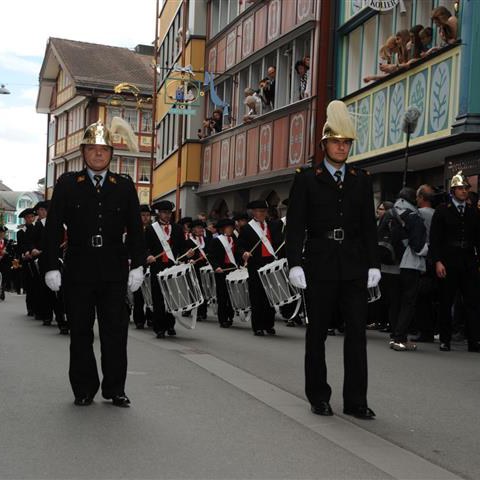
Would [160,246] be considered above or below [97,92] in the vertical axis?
below

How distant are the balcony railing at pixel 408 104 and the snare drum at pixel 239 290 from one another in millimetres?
3047

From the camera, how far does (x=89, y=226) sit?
728cm

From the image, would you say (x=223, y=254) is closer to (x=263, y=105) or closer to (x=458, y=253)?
(x=458, y=253)

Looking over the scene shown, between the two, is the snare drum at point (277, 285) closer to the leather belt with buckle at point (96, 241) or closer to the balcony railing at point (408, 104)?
the balcony railing at point (408, 104)

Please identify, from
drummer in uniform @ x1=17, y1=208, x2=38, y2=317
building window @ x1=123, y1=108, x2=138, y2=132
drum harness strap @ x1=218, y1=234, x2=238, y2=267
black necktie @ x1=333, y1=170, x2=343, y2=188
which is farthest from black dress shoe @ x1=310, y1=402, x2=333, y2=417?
building window @ x1=123, y1=108, x2=138, y2=132

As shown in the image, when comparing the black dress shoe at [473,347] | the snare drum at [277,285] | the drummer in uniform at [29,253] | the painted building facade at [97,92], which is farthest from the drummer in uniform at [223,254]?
the painted building facade at [97,92]

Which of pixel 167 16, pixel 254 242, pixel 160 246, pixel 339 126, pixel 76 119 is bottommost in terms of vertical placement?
pixel 160 246

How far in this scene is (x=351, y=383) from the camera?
7000 mm

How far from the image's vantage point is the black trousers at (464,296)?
11.6m

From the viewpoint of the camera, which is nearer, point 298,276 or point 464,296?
point 298,276

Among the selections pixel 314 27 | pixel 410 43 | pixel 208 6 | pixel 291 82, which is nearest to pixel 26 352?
pixel 410 43

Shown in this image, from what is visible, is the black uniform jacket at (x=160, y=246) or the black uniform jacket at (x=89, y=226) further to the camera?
the black uniform jacket at (x=160, y=246)

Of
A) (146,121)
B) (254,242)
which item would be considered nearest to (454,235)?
(254,242)

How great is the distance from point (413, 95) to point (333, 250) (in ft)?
40.4
